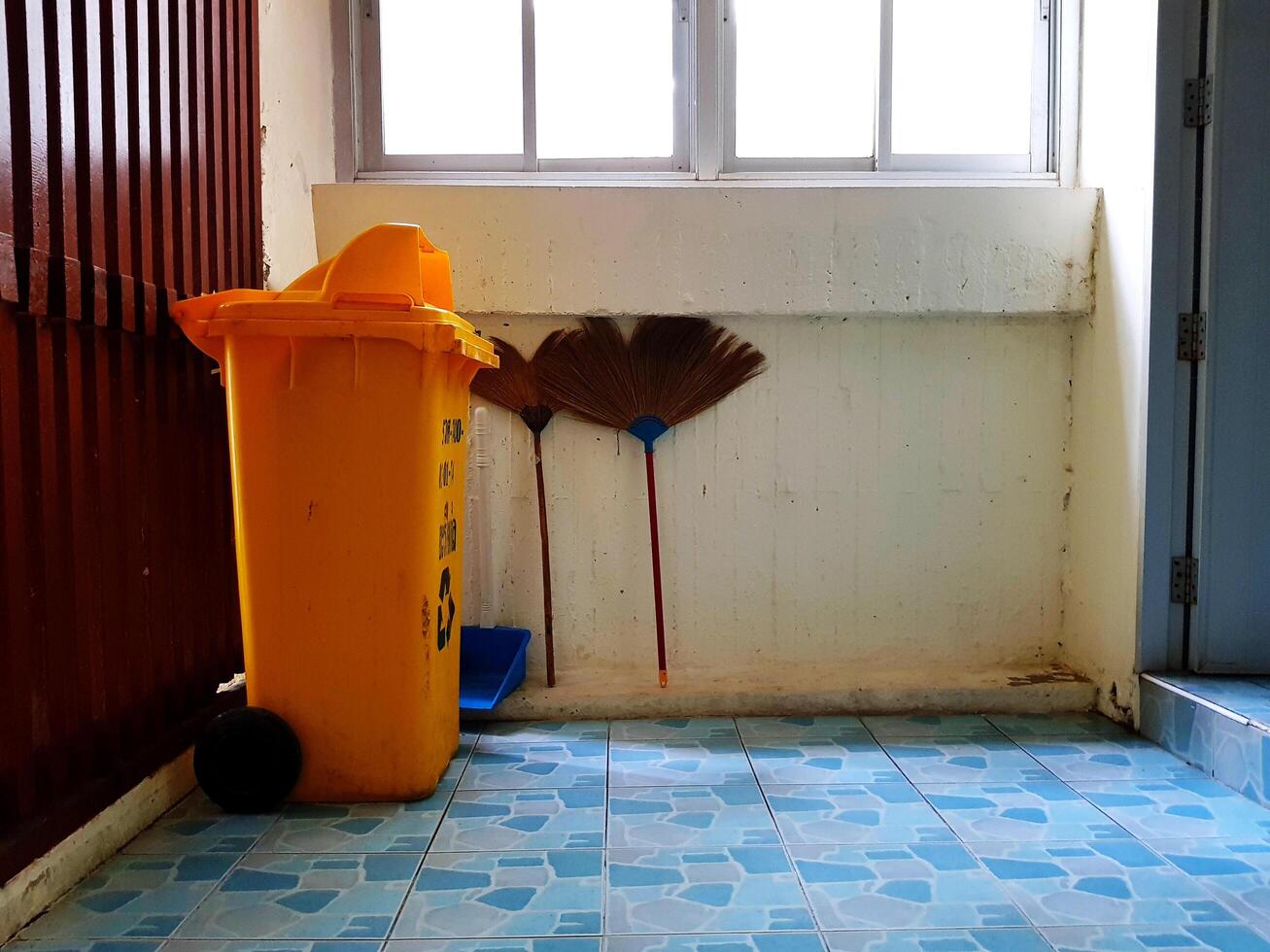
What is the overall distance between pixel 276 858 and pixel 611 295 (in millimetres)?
1847

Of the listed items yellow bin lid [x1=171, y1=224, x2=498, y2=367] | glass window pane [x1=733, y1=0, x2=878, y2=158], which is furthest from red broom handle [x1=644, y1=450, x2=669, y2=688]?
glass window pane [x1=733, y1=0, x2=878, y2=158]

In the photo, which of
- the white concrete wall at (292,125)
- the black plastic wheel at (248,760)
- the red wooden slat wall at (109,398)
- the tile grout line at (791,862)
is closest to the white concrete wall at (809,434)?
the white concrete wall at (292,125)

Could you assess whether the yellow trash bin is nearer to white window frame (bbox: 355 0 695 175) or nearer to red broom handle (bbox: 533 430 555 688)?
red broom handle (bbox: 533 430 555 688)

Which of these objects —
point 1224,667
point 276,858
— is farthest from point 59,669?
point 1224,667

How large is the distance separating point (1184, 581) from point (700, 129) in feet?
6.91

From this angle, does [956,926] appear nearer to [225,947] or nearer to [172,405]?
[225,947]

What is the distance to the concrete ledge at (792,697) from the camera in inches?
110

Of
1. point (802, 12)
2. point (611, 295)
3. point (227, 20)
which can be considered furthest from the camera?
point (802, 12)

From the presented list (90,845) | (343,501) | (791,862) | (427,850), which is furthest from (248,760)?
(791,862)

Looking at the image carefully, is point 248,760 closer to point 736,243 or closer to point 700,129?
point 736,243

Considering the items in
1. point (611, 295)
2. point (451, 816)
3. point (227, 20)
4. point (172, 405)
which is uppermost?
point (227, 20)

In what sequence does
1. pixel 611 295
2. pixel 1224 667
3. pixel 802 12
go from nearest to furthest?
1. pixel 1224 667
2. pixel 611 295
3. pixel 802 12

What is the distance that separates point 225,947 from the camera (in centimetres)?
154

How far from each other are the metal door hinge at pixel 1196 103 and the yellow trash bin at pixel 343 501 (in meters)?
2.12
